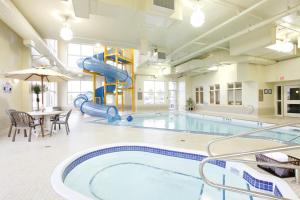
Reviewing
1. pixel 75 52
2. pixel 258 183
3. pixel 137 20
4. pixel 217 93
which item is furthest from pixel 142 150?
pixel 75 52

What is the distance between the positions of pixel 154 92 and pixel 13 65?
9.99m

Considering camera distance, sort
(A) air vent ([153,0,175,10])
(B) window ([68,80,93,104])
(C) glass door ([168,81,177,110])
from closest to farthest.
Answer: (A) air vent ([153,0,175,10]) < (B) window ([68,80,93,104]) < (C) glass door ([168,81,177,110])

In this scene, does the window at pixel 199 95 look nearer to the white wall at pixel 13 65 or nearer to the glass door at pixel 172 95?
the glass door at pixel 172 95

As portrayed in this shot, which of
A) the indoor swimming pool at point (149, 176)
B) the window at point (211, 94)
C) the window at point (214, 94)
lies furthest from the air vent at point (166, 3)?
the window at point (211, 94)

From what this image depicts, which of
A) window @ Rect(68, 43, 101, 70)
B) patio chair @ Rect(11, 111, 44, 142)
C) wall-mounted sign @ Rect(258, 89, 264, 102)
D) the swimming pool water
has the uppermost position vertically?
window @ Rect(68, 43, 101, 70)

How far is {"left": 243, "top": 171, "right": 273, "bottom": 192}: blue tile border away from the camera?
7.40 ft

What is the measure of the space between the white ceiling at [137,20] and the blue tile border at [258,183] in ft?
11.6

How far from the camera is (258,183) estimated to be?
2365 mm

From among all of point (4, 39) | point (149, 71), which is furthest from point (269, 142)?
point (149, 71)

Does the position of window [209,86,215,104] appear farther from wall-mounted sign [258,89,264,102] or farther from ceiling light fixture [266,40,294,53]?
ceiling light fixture [266,40,294,53]

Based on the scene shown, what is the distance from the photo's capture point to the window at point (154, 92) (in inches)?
563

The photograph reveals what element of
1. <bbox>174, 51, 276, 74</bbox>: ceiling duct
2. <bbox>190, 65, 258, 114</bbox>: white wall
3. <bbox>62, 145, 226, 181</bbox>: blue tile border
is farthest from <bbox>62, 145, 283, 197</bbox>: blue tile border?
<bbox>190, 65, 258, 114</bbox>: white wall

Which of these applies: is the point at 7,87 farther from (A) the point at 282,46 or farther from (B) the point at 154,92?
(B) the point at 154,92

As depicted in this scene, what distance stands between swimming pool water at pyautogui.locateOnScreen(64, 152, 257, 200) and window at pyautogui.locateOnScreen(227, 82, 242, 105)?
27.5ft
